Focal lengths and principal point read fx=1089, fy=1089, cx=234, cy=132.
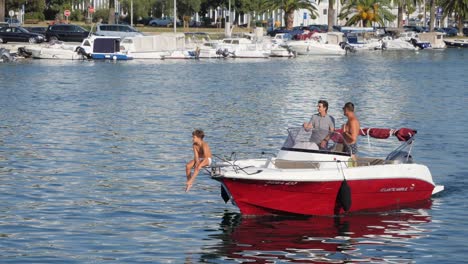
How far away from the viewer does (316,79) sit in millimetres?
Result: 76000

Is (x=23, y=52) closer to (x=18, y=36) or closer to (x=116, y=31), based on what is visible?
(x=18, y=36)

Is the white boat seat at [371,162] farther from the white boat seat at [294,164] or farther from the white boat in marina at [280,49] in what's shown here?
the white boat in marina at [280,49]

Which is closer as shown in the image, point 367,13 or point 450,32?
point 367,13

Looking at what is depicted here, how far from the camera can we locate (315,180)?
23.0 m

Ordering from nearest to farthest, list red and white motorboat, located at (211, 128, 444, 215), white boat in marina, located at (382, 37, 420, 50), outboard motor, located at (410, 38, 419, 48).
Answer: red and white motorboat, located at (211, 128, 444, 215) < white boat in marina, located at (382, 37, 420, 50) < outboard motor, located at (410, 38, 419, 48)

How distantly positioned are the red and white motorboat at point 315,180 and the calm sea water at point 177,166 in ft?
1.30

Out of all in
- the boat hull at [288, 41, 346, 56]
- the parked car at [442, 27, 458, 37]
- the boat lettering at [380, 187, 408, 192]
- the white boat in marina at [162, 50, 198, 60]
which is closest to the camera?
the boat lettering at [380, 187, 408, 192]

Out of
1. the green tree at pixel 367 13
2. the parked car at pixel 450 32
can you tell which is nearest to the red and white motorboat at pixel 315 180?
the green tree at pixel 367 13

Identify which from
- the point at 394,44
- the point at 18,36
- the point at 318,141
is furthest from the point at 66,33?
the point at 318,141

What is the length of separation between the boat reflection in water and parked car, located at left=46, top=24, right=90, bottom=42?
75562 millimetres

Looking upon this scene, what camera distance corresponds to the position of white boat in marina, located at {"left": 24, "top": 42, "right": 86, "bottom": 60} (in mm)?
90438

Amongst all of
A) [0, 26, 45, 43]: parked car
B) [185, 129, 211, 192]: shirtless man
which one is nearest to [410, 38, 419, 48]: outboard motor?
[0, 26, 45, 43]: parked car

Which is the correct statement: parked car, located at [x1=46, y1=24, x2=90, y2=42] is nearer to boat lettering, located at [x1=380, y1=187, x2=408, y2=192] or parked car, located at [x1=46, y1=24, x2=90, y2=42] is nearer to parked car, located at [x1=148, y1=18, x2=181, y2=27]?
parked car, located at [x1=148, y1=18, x2=181, y2=27]

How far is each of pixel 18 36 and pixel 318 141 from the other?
247ft
